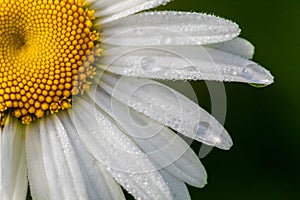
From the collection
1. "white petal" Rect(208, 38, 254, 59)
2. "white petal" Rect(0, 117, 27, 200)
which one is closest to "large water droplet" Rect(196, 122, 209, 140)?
"white petal" Rect(208, 38, 254, 59)

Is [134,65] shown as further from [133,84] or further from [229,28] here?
[229,28]

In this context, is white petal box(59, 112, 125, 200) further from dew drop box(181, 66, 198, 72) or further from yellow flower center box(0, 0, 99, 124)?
dew drop box(181, 66, 198, 72)

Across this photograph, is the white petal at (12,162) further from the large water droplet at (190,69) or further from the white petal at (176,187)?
the large water droplet at (190,69)

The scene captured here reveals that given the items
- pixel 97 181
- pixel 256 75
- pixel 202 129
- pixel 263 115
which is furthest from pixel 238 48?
pixel 263 115

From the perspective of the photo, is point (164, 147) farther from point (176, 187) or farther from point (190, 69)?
point (190, 69)

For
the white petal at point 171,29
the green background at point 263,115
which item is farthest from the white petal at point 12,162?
the green background at point 263,115

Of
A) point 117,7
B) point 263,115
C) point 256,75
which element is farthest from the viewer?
point 263,115

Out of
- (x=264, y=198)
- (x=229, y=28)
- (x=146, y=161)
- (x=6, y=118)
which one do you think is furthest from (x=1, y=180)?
(x=264, y=198)

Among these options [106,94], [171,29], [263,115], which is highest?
[171,29]
